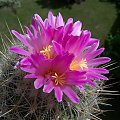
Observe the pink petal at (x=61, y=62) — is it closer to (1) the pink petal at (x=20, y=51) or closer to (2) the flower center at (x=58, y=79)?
(2) the flower center at (x=58, y=79)

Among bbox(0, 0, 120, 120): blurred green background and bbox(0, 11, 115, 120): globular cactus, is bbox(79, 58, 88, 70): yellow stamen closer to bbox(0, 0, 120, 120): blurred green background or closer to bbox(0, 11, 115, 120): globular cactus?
bbox(0, 11, 115, 120): globular cactus

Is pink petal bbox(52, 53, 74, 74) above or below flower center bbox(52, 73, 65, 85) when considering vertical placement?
above

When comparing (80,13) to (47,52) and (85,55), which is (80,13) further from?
(47,52)

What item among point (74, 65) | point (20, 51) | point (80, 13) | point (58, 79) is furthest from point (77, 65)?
point (80, 13)

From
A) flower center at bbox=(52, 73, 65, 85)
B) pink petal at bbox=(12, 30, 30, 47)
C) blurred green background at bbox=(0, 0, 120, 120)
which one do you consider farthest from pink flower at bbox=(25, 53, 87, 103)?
blurred green background at bbox=(0, 0, 120, 120)

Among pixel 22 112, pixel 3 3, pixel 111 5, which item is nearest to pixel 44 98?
pixel 22 112

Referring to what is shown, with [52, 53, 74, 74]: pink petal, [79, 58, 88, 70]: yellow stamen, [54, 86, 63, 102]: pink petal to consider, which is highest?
[52, 53, 74, 74]: pink petal
